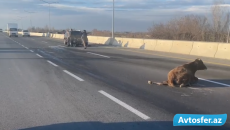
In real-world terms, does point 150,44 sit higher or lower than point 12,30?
lower

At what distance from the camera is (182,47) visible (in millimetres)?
25094

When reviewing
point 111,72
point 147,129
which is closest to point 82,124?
point 147,129

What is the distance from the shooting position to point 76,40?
36531 mm

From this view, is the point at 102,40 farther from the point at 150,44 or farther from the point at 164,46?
the point at 164,46

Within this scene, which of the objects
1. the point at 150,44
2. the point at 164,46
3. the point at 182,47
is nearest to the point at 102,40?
the point at 150,44

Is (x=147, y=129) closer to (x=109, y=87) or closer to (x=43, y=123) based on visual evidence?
(x=43, y=123)

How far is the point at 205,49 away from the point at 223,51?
1823 mm

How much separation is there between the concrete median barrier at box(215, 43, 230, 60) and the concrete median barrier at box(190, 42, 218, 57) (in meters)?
0.34

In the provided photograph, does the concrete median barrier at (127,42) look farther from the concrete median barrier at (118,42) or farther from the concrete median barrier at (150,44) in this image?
the concrete median barrier at (150,44)

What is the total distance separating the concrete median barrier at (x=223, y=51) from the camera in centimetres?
2003

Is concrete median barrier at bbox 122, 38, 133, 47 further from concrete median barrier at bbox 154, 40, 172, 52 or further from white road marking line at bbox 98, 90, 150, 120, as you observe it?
white road marking line at bbox 98, 90, 150, 120

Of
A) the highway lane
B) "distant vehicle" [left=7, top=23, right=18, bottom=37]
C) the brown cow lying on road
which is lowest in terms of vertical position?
the highway lane

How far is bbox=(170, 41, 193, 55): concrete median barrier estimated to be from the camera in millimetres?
24119

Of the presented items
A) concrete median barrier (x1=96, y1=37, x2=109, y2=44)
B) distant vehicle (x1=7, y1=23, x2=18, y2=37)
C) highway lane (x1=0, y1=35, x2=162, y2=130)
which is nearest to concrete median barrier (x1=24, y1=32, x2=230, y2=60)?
concrete median barrier (x1=96, y1=37, x2=109, y2=44)
